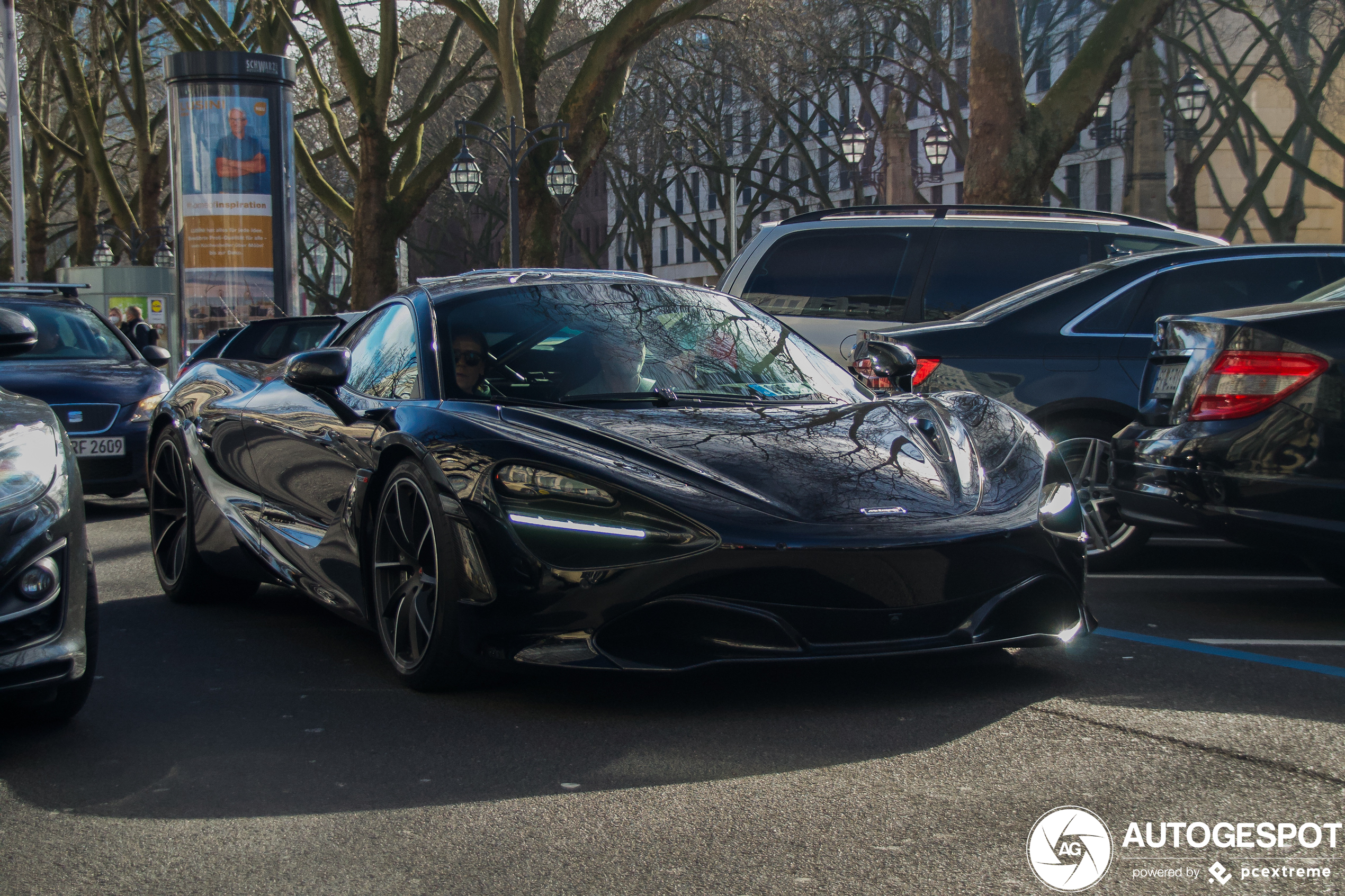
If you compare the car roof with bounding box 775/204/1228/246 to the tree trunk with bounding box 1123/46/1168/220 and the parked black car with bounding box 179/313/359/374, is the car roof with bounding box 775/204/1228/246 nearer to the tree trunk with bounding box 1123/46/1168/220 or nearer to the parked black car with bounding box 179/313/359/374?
the parked black car with bounding box 179/313/359/374

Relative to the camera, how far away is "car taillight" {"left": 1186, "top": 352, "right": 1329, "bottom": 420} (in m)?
5.48

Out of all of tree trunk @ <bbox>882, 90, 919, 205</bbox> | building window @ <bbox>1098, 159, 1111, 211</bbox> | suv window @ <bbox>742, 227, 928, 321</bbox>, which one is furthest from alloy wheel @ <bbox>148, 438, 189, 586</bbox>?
building window @ <bbox>1098, 159, 1111, 211</bbox>

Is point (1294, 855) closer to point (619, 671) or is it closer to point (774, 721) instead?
point (774, 721)

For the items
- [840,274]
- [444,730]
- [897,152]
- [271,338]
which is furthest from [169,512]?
[897,152]

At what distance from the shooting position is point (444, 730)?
4.09 metres

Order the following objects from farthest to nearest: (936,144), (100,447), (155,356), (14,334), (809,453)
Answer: (936,144), (155,356), (100,447), (14,334), (809,453)

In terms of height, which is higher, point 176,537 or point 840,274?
point 840,274

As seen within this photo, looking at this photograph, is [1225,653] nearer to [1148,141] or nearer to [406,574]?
[406,574]

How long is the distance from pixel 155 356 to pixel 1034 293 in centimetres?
695

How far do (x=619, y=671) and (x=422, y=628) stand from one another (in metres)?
0.72

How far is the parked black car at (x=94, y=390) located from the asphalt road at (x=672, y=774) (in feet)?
17.3

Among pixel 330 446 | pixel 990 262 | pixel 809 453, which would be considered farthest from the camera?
pixel 990 262

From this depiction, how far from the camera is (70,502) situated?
3.98m

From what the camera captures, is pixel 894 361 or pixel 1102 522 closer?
pixel 894 361
